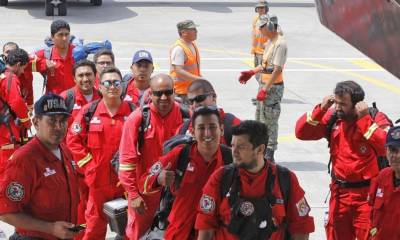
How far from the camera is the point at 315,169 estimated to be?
11539 millimetres

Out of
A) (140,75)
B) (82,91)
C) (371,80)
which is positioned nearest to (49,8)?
(371,80)

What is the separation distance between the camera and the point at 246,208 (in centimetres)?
464

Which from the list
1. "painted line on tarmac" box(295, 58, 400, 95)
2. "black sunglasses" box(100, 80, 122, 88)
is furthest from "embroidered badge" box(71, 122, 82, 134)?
"painted line on tarmac" box(295, 58, 400, 95)

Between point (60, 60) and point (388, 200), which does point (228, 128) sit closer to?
point (388, 200)

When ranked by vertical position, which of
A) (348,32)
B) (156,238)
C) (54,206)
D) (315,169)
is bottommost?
(315,169)

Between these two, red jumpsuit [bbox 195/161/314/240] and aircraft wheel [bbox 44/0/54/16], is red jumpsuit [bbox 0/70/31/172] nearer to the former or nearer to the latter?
red jumpsuit [bbox 195/161/314/240]

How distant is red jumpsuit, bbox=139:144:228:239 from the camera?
547 cm

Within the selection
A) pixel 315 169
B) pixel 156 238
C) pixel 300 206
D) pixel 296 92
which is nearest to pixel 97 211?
pixel 156 238

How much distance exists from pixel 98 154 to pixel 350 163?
7.49ft

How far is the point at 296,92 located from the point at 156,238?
11732 mm

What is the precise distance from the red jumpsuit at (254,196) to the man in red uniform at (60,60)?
19.7 feet

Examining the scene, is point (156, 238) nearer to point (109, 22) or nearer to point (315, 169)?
point (315, 169)

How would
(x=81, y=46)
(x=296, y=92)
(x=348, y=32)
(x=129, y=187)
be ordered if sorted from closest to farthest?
(x=348, y=32) < (x=129, y=187) < (x=81, y=46) < (x=296, y=92)

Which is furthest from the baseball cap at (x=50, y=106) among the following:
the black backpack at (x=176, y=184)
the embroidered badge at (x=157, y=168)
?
the black backpack at (x=176, y=184)
